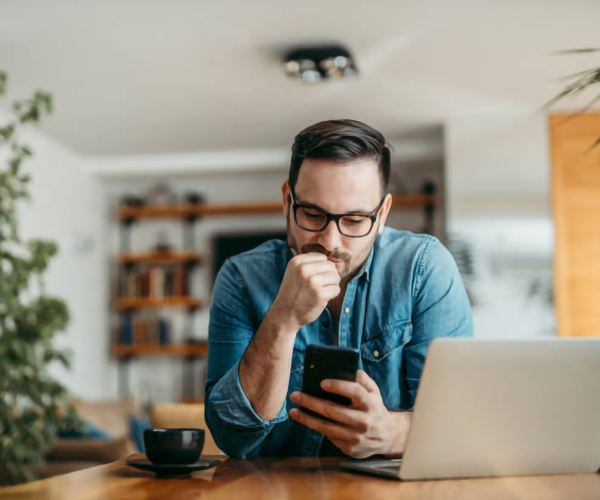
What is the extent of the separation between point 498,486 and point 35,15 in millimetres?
3193

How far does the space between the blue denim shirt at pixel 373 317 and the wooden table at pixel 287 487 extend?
297 mm

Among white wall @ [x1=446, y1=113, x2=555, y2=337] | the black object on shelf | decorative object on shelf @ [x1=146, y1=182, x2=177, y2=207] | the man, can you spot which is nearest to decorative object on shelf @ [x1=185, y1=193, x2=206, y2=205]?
decorative object on shelf @ [x1=146, y1=182, x2=177, y2=207]

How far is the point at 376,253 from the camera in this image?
1.51 meters

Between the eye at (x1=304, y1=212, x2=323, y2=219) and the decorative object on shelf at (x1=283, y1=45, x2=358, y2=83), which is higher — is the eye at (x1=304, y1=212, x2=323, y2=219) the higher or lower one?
the lower one

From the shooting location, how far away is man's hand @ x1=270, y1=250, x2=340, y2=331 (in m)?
1.19

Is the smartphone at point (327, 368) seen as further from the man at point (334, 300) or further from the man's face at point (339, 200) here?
the man's face at point (339, 200)

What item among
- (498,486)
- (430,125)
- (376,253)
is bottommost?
(498,486)

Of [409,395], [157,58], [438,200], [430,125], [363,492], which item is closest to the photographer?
[363,492]

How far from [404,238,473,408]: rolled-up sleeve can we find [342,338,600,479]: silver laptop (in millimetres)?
387

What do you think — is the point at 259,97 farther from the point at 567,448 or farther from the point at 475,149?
the point at 567,448

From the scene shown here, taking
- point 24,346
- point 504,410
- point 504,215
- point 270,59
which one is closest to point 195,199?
point 270,59

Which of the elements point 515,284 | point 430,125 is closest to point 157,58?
point 430,125

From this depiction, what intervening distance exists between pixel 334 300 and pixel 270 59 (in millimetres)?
2701

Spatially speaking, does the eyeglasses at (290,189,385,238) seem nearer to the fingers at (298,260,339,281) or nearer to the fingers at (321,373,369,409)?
the fingers at (298,260,339,281)
